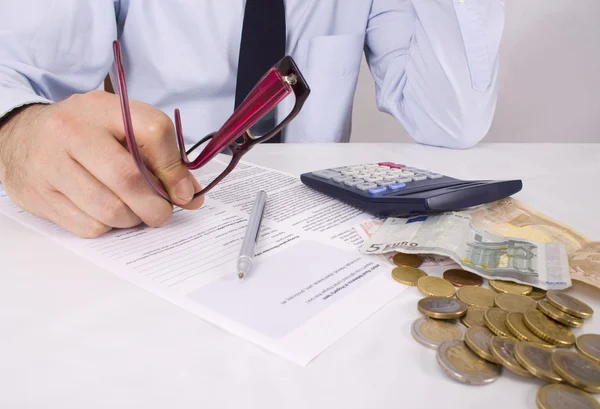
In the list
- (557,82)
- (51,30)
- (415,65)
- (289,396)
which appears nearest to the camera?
(289,396)

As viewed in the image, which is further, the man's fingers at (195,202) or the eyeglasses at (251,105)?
the man's fingers at (195,202)

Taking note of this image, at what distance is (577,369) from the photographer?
214mm

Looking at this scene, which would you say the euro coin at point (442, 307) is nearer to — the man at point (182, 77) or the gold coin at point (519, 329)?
the gold coin at point (519, 329)

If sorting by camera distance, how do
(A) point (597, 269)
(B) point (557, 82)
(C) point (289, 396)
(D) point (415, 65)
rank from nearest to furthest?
1. (C) point (289, 396)
2. (A) point (597, 269)
3. (D) point (415, 65)
4. (B) point (557, 82)

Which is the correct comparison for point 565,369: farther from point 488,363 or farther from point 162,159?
point 162,159

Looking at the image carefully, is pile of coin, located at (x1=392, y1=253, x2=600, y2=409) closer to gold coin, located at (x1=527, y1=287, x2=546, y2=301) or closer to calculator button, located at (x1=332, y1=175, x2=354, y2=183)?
gold coin, located at (x1=527, y1=287, x2=546, y2=301)

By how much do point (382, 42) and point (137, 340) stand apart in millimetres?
895

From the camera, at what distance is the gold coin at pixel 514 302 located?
28 centimetres

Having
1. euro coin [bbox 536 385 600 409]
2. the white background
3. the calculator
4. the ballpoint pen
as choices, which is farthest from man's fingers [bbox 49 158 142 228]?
the white background

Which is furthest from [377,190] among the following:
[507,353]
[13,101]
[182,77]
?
[182,77]

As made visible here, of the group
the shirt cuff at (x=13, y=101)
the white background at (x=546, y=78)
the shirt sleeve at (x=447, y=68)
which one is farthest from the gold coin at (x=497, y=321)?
the white background at (x=546, y=78)

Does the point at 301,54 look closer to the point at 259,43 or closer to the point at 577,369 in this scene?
the point at 259,43

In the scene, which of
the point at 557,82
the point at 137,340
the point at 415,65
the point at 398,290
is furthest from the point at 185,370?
the point at 557,82

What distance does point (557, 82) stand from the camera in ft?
4.84
